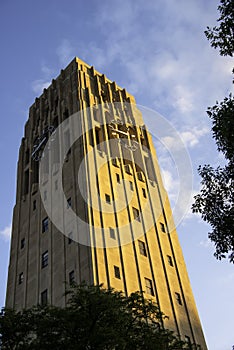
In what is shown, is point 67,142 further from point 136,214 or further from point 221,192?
point 221,192

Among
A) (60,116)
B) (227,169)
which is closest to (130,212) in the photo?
(60,116)

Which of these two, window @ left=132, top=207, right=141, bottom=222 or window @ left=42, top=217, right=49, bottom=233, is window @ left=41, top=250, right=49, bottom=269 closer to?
window @ left=42, top=217, right=49, bottom=233

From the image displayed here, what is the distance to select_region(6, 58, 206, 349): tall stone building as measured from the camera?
44875 mm

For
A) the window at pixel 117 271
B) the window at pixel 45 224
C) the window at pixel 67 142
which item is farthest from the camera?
the window at pixel 67 142

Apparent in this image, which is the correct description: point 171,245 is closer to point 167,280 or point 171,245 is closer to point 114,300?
point 167,280

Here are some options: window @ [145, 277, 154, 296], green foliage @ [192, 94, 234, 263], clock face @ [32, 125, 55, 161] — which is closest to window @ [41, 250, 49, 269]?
window @ [145, 277, 154, 296]

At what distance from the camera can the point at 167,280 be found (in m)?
48.5

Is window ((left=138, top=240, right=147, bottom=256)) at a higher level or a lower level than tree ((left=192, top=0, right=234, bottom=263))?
higher

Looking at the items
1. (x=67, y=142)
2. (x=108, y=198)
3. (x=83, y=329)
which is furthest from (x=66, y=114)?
(x=83, y=329)

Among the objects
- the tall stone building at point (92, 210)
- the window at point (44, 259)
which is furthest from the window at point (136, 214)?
the window at point (44, 259)

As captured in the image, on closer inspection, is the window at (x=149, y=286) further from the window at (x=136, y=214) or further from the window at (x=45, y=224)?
the window at (x=45, y=224)

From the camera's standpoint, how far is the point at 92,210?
47.2 metres

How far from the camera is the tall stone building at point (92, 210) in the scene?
44875 millimetres

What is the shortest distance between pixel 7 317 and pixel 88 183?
25442 millimetres
